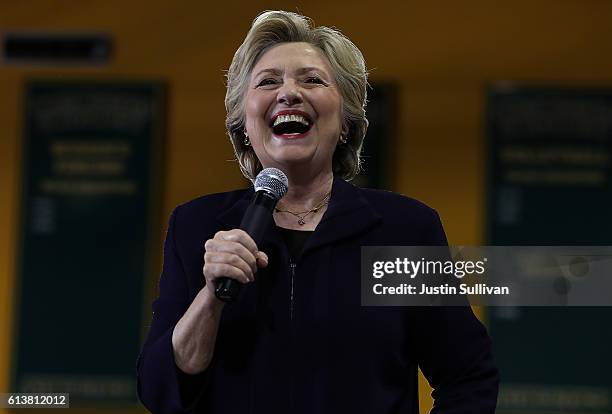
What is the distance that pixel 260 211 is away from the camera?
0.92m

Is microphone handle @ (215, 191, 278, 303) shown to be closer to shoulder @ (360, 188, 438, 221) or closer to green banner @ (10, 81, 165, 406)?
shoulder @ (360, 188, 438, 221)

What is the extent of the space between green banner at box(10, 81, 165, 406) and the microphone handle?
7.00 feet

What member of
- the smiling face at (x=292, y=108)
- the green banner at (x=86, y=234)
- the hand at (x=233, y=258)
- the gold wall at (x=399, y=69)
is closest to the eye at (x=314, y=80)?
the smiling face at (x=292, y=108)

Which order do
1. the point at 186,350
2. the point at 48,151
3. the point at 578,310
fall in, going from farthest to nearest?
the point at 48,151, the point at 578,310, the point at 186,350

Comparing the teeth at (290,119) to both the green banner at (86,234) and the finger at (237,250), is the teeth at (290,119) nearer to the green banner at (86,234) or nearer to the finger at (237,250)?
the finger at (237,250)

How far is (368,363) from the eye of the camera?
3.16ft

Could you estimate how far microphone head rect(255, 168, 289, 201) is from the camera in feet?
3.17

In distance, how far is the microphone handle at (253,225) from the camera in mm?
840

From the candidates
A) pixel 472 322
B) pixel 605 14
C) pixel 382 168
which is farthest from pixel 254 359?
pixel 605 14

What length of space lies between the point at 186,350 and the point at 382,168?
2095mm

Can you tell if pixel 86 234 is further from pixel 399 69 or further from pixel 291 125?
Result: pixel 291 125

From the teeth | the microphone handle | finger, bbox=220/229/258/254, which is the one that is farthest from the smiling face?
finger, bbox=220/229/258/254

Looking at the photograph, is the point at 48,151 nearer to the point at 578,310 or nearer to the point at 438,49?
the point at 438,49

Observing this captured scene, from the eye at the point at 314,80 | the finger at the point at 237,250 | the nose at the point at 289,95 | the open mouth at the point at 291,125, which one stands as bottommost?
the finger at the point at 237,250
